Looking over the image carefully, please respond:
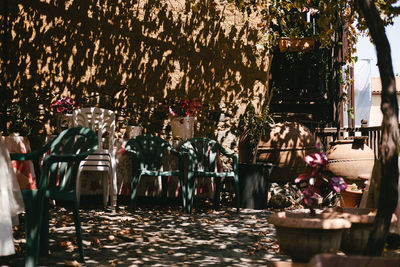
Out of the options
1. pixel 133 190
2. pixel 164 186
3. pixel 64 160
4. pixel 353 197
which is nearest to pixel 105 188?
pixel 133 190

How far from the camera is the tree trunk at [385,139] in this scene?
89.4 inches

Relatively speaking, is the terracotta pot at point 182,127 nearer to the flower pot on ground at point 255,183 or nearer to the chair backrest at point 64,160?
the flower pot on ground at point 255,183

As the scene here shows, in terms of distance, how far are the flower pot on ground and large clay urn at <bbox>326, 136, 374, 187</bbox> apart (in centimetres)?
90

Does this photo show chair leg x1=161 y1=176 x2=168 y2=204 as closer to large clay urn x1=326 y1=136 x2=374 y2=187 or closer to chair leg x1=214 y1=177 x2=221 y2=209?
chair leg x1=214 y1=177 x2=221 y2=209

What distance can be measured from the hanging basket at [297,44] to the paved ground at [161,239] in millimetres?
3582

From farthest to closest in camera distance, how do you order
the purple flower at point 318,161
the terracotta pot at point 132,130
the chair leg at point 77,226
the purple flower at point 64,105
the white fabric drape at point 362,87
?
1. the white fabric drape at point 362,87
2. the terracotta pot at point 132,130
3. the purple flower at point 64,105
4. the chair leg at point 77,226
5. the purple flower at point 318,161

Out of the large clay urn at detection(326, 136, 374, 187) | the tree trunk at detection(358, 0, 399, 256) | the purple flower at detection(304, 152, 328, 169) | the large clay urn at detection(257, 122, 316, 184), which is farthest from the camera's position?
the large clay urn at detection(257, 122, 316, 184)

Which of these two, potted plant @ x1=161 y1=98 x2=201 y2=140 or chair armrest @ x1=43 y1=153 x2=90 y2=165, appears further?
potted plant @ x1=161 y1=98 x2=201 y2=140

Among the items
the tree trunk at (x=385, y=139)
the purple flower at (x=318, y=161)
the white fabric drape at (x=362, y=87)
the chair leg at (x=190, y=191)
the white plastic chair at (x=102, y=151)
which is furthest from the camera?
the white fabric drape at (x=362, y=87)

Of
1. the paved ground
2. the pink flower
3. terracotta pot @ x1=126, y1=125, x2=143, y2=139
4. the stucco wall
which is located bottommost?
the paved ground

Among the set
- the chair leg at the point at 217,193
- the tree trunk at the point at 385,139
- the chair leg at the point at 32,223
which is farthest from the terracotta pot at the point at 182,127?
the tree trunk at the point at 385,139

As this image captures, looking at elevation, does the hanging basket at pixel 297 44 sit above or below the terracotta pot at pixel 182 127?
above

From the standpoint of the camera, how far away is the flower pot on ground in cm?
643

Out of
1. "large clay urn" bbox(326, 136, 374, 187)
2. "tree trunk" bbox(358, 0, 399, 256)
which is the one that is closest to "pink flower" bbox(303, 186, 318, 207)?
"tree trunk" bbox(358, 0, 399, 256)
